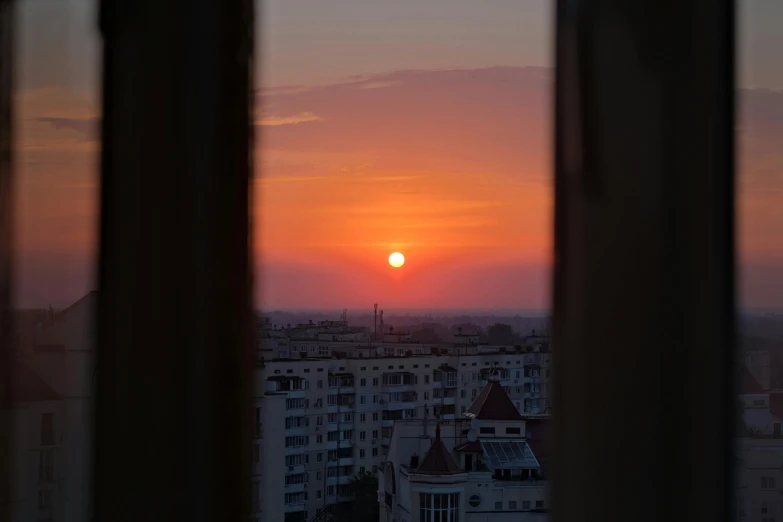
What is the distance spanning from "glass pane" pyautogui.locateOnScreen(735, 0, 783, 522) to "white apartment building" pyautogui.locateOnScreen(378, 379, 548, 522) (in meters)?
0.27

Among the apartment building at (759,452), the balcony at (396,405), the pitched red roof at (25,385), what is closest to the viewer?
the apartment building at (759,452)

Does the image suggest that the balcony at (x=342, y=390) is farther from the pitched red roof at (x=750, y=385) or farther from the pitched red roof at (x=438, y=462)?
the pitched red roof at (x=750, y=385)

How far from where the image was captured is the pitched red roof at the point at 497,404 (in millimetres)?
1066

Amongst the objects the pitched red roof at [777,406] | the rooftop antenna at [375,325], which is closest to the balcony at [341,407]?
the rooftop antenna at [375,325]

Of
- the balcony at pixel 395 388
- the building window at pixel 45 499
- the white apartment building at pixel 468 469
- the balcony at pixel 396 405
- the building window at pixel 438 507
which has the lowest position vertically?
the building window at pixel 45 499

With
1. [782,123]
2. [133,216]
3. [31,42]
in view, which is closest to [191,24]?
[133,216]

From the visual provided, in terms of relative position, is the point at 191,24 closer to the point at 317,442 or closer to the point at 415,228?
the point at 415,228

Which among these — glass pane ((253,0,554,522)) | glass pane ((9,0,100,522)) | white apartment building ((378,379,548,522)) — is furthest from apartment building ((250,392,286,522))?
glass pane ((9,0,100,522))

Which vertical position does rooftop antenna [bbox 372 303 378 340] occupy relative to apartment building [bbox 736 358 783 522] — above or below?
above

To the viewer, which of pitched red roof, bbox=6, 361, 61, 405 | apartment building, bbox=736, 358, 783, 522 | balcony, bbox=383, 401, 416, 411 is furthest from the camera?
pitched red roof, bbox=6, 361, 61, 405

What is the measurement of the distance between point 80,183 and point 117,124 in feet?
0.70

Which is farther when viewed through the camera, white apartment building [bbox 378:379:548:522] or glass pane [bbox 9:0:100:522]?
glass pane [bbox 9:0:100:522]

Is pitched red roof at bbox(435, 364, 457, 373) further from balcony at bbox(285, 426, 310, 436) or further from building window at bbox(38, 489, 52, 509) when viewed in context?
building window at bbox(38, 489, 52, 509)

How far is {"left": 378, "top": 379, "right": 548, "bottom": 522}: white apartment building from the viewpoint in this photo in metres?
1.06
